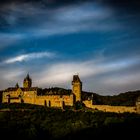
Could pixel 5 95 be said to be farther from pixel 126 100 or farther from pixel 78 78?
pixel 126 100

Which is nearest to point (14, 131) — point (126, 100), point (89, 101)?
point (89, 101)

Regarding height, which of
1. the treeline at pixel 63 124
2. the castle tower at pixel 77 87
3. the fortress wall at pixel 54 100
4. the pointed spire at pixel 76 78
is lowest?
the treeline at pixel 63 124

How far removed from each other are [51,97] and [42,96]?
271 centimetres

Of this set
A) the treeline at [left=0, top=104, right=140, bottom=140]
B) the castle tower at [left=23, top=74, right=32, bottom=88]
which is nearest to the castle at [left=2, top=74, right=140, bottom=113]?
the castle tower at [left=23, top=74, right=32, bottom=88]

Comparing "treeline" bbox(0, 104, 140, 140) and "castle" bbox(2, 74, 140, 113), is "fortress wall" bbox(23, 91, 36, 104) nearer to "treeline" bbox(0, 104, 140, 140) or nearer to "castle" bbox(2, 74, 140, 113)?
"castle" bbox(2, 74, 140, 113)

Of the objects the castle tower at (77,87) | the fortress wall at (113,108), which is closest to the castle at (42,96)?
the castle tower at (77,87)

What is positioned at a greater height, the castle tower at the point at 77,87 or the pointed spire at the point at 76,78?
the pointed spire at the point at 76,78

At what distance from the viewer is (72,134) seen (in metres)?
81.1

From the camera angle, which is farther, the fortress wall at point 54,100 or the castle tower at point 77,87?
the castle tower at point 77,87

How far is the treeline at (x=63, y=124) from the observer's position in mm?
79625

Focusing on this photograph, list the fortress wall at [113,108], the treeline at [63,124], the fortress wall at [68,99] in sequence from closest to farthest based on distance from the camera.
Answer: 1. the treeline at [63,124]
2. the fortress wall at [113,108]
3. the fortress wall at [68,99]

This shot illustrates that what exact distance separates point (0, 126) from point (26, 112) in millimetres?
13902

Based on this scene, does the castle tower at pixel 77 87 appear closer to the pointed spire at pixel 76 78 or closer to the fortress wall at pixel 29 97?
the pointed spire at pixel 76 78

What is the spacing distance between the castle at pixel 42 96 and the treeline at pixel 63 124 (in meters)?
4.12
